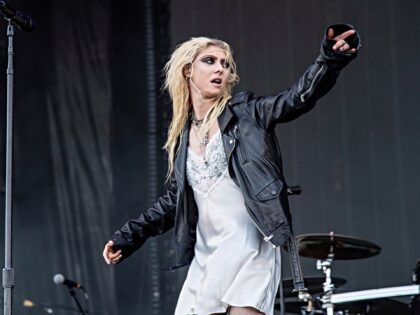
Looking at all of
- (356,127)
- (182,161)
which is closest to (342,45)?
(182,161)

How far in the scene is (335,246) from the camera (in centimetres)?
604

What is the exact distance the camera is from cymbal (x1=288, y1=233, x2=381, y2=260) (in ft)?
19.4

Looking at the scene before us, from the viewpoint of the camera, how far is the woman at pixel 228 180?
370 centimetres

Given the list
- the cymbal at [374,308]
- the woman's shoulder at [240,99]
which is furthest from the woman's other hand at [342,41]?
the cymbal at [374,308]

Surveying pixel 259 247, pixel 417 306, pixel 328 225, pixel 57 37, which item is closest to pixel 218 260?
pixel 259 247

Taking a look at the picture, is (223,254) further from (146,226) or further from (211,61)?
(211,61)

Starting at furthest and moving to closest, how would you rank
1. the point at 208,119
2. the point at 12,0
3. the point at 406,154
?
the point at 12,0, the point at 406,154, the point at 208,119

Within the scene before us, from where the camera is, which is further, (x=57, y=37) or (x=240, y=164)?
(x=57, y=37)

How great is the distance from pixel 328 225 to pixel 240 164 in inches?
124

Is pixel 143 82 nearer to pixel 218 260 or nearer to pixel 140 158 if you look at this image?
pixel 140 158

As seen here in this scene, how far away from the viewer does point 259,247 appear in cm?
379

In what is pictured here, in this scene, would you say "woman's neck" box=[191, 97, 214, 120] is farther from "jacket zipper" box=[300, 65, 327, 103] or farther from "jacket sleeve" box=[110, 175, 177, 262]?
"jacket zipper" box=[300, 65, 327, 103]

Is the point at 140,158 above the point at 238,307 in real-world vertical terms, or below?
above

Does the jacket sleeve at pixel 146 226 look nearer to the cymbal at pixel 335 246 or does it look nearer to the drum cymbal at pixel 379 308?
the cymbal at pixel 335 246
